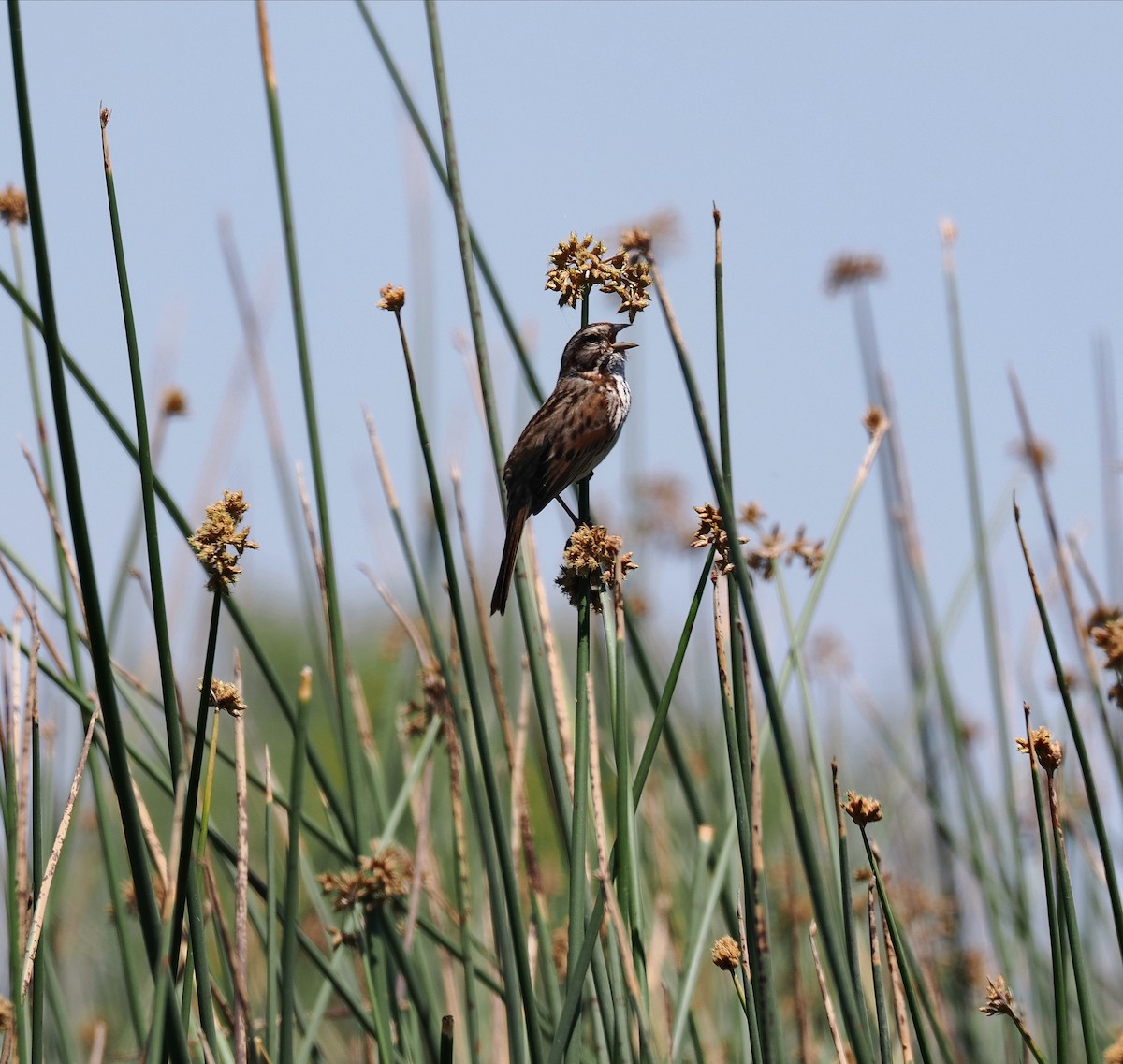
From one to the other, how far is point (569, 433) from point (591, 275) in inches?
38.7

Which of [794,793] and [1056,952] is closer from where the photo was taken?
[794,793]

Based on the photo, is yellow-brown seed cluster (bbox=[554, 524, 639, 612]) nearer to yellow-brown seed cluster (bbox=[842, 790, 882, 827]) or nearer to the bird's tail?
yellow-brown seed cluster (bbox=[842, 790, 882, 827])

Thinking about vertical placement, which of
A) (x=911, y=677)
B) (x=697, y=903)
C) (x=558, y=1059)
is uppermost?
(x=911, y=677)

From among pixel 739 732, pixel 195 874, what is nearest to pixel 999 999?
pixel 739 732

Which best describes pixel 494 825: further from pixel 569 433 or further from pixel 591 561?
pixel 569 433

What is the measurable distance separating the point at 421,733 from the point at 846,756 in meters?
2.35

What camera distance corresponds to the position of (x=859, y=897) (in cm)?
381

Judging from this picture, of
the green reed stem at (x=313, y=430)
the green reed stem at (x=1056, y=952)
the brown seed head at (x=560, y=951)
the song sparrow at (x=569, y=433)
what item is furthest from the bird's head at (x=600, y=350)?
the green reed stem at (x=1056, y=952)

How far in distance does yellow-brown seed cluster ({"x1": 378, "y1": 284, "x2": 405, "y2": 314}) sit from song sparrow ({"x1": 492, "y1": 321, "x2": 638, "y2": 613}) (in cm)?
76

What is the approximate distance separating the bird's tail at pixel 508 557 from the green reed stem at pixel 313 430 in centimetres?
34

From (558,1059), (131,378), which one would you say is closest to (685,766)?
(558,1059)

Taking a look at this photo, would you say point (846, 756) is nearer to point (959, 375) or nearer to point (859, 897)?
point (859, 897)

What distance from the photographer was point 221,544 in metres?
1.41

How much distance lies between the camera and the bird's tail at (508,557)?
2.47 meters
